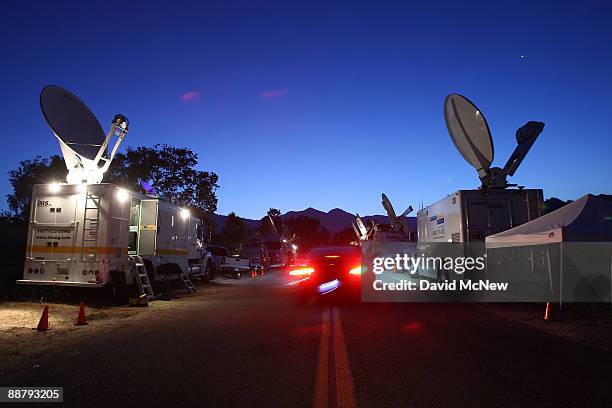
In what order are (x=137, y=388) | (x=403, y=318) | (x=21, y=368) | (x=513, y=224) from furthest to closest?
(x=513, y=224)
(x=403, y=318)
(x=21, y=368)
(x=137, y=388)

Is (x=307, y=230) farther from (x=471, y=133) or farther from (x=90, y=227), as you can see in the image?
(x=90, y=227)

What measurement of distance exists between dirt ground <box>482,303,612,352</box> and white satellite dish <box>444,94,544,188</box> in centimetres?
490

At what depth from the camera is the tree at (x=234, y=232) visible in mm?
73281

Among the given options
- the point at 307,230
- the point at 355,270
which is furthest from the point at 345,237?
the point at 355,270

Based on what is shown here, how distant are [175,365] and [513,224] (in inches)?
499

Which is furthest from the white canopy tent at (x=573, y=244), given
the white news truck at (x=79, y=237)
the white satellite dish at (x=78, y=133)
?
the white satellite dish at (x=78, y=133)

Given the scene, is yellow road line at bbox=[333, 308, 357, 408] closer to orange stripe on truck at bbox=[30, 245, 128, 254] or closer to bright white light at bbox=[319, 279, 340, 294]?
bright white light at bbox=[319, 279, 340, 294]

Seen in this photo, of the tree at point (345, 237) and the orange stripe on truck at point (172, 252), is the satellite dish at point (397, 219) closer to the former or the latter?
the orange stripe on truck at point (172, 252)

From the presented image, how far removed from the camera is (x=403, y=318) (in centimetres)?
1064

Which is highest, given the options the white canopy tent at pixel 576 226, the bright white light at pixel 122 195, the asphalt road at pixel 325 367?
the bright white light at pixel 122 195

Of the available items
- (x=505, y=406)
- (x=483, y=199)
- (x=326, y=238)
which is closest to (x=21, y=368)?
(x=505, y=406)

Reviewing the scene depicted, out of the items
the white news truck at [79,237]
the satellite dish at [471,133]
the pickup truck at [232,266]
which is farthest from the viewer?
the pickup truck at [232,266]

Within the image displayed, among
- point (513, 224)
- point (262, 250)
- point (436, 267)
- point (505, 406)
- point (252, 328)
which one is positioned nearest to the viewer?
point (505, 406)

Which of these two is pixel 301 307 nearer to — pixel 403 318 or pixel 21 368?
pixel 403 318
